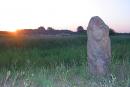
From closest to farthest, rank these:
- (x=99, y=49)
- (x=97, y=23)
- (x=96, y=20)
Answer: (x=99, y=49), (x=97, y=23), (x=96, y=20)

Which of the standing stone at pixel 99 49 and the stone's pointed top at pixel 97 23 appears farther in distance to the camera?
the stone's pointed top at pixel 97 23

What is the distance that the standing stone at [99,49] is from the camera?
513 inches

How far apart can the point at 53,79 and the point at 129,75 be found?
229cm

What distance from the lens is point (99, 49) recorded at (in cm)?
1306

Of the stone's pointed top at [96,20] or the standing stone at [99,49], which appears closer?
the standing stone at [99,49]

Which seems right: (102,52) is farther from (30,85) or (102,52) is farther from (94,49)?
(30,85)

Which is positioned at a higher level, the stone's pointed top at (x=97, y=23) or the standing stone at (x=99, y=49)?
the stone's pointed top at (x=97, y=23)

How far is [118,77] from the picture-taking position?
12.3 m

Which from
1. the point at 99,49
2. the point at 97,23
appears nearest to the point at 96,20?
the point at 97,23

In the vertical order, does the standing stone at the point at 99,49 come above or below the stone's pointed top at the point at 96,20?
below

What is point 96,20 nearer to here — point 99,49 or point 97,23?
point 97,23

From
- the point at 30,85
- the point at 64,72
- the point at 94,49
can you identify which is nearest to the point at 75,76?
the point at 64,72

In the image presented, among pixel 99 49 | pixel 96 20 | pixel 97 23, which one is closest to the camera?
pixel 99 49

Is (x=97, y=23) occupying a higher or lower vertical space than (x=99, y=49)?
higher
